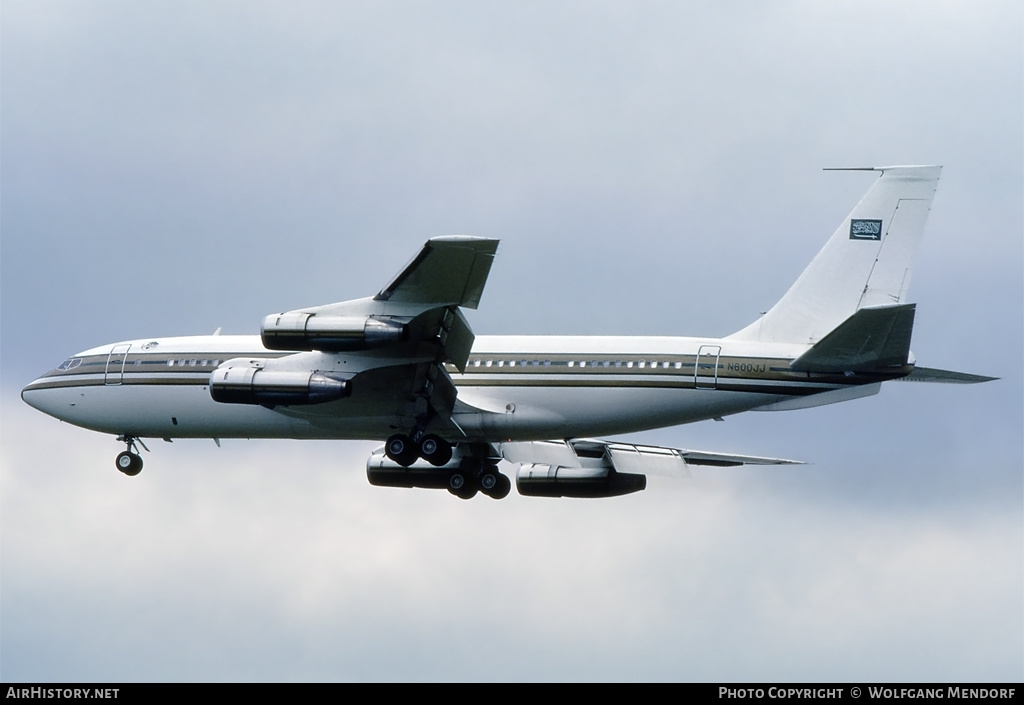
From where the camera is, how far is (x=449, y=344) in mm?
44812

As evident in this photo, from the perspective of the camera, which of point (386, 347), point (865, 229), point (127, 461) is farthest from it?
point (127, 461)

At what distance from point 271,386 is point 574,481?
40.1 ft

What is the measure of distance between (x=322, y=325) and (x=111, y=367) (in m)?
11.4

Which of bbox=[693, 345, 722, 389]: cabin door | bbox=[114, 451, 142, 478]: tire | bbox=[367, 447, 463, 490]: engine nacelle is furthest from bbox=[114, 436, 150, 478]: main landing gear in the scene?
bbox=[693, 345, 722, 389]: cabin door

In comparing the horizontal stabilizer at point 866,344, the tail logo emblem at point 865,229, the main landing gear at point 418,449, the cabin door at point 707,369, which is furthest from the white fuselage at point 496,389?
the tail logo emblem at point 865,229

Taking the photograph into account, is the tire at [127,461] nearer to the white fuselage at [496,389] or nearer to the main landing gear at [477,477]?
the white fuselage at [496,389]

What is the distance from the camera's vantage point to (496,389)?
46938mm

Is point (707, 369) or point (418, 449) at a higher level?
point (707, 369)

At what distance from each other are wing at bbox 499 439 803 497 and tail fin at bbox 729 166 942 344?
7.63 meters

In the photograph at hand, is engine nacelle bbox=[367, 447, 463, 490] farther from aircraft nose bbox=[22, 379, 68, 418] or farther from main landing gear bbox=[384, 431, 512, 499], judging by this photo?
aircraft nose bbox=[22, 379, 68, 418]

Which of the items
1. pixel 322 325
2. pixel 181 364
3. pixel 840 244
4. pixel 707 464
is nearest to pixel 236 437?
pixel 181 364

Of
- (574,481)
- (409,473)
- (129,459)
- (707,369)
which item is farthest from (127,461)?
(707,369)

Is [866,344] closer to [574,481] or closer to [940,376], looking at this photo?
[940,376]
